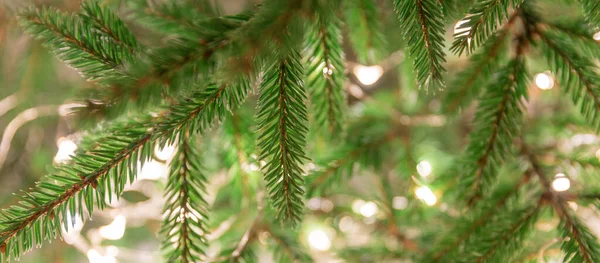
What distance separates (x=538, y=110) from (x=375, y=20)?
689 millimetres

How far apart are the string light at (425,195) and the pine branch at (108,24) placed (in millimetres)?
552

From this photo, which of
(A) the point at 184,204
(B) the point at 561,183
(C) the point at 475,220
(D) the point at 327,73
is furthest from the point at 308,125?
(B) the point at 561,183

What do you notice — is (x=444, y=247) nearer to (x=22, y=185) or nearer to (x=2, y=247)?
(x=2, y=247)

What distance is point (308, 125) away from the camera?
58 centimetres

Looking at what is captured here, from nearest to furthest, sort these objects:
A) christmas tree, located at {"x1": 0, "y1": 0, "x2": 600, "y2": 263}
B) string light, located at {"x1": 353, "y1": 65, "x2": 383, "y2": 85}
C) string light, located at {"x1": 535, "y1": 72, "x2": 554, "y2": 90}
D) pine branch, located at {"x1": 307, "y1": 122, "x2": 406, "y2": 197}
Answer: christmas tree, located at {"x1": 0, "y1": 0, "x2": 600, "y2": 263}, pine branch, located at {"x1": 307, "y1": 122, "x2": 406, "y2": 197}, string light, located at {"x1": 535, "y1": 72, "x2": 554, "y2": 90}, string light, located at {"x1": 353, "y1": 65, "x2": 383, "y2": 85}

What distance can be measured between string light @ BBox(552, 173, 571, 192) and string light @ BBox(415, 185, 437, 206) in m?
0.21

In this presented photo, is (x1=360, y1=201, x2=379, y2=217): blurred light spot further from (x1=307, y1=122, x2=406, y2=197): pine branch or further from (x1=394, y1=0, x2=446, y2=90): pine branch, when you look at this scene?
(x1=394, y1=0, x2=446, y2=90): pine branch

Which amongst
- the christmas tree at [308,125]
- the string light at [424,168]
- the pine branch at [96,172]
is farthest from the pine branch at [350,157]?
the pine branch at [96,172]

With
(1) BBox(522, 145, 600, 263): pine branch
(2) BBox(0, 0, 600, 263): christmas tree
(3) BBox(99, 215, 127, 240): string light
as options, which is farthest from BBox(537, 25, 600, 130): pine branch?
(3) BBox(99, 215, 127, 240): string light

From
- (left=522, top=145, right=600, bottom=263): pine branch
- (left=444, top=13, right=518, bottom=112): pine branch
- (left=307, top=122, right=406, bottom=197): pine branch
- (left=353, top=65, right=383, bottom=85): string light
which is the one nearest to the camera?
(left=522, top=145, right=600, bottom=263): pine branch

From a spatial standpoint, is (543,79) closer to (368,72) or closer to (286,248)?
(368,72)

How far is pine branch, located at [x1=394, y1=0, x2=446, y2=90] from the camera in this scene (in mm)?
449

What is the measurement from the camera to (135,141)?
1.50 ft

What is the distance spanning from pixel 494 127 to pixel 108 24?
48cm
